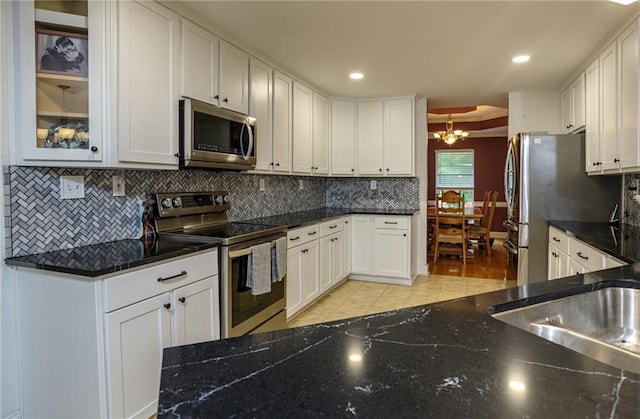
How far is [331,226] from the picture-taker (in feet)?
13.8

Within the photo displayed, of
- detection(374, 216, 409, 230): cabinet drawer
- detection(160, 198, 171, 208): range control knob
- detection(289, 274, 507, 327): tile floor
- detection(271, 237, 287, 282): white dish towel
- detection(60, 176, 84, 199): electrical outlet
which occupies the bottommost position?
detection(289, 274, 507, 327): tile floor

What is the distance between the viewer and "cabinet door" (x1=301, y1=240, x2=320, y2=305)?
355 centimetres

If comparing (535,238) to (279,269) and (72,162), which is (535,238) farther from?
(72,162)

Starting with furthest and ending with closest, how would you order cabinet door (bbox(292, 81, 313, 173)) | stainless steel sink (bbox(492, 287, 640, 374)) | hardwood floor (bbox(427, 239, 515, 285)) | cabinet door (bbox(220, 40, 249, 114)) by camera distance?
1. hardwood floor (bbox(427, 239, 515, 285))
2. cabinet door (bbox(292, 81, 313, 173))
3. cabinet door (bbox(220, 40, 249, 114))
4. stainless steel sink (bbox(492, 287, 640, 374))

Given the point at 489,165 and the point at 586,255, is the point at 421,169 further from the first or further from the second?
the point at 489,165

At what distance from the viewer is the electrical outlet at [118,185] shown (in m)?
2.28

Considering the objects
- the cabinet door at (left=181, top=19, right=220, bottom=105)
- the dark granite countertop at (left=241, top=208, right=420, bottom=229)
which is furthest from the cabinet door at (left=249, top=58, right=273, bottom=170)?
the dark granite countertop at (left=241, top=208, right=420, bottom=229)

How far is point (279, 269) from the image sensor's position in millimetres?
2805

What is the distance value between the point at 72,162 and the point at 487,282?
4.47 meters

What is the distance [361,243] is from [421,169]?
50.2 inches

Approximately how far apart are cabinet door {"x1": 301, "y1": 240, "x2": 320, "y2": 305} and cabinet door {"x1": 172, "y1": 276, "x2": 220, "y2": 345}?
1.31m

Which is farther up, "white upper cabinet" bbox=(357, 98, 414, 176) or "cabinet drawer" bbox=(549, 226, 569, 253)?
"white upper cabinet" bbox=(357, 98, 414, 176)

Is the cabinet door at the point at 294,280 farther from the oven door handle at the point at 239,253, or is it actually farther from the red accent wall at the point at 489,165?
the red accent wall at the point at 489,165

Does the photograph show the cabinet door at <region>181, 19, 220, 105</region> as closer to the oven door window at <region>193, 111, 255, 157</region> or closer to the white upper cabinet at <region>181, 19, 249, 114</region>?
the white upper cabinet at <region>181, 19, 249, 114</region>
